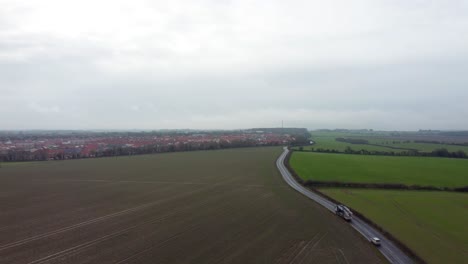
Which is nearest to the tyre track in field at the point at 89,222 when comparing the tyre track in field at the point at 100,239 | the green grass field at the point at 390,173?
the tyre track in field at the point at 100,239

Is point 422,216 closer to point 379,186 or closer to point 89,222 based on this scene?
point 379,186

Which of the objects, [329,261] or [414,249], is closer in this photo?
[329,261]

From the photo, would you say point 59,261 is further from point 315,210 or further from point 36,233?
point 315,210

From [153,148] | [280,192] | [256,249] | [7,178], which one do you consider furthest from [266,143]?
[256,249]

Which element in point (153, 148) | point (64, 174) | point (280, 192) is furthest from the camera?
point (153, 148)

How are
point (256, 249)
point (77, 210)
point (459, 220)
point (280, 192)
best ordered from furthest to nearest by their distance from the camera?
1. point (280, 192)
2. point (77, 210)
3. point (459, 220)
4. point (256, 249)

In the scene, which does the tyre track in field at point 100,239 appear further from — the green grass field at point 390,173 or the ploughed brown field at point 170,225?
the green grass field at point 390,173
